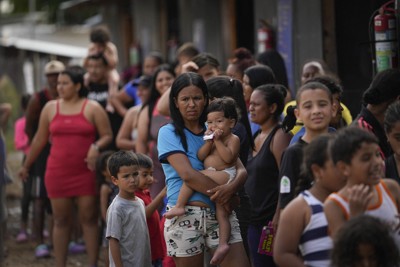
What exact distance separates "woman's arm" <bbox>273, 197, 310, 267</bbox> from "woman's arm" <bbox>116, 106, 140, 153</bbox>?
17.4 ft

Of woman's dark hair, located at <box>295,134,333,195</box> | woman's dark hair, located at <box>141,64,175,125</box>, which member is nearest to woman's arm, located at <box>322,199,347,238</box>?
woman's dark hair, located at <box>295,134,333,195</box>

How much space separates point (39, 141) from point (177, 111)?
3513mm

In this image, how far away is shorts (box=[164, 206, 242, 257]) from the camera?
662 centimetres

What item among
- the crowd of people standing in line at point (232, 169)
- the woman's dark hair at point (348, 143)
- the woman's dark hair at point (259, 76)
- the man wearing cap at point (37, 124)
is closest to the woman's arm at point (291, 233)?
the crowd of people standing in line at point (232, 169)

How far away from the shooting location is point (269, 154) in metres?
7.20

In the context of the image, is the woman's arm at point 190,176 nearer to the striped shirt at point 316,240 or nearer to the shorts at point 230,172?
the shorts at point 230,172

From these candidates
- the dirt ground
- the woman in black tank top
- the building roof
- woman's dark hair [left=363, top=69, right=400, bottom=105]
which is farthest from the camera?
the building roof

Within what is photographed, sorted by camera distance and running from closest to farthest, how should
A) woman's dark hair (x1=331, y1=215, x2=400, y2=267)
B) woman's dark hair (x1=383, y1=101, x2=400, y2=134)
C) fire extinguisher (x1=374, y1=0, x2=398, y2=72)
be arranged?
1. woman's dark hair (x1=331, y1=215, x2=400, y2=267)
2. woman's dark hair (x1=383, y1=101, x2=400, y2=134)
3. fire extinguisher (x1=374, y1=0, x2=398, y2=72)

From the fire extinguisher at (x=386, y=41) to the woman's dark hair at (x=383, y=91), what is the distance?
1.11 m

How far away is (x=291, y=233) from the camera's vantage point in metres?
5.00

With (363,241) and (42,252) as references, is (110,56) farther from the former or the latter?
(363,241)

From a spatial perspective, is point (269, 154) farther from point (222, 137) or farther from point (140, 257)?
point (140, 257)

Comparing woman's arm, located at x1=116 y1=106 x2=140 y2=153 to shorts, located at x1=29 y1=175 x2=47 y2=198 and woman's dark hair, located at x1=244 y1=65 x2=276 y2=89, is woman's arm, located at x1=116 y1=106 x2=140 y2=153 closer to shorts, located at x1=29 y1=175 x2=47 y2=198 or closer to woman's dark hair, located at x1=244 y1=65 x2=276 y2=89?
shorts, located at x1=29 y1=175 x2=47 y2=198

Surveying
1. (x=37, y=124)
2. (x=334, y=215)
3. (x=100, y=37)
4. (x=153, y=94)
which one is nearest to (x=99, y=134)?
(x=153, y=94)
